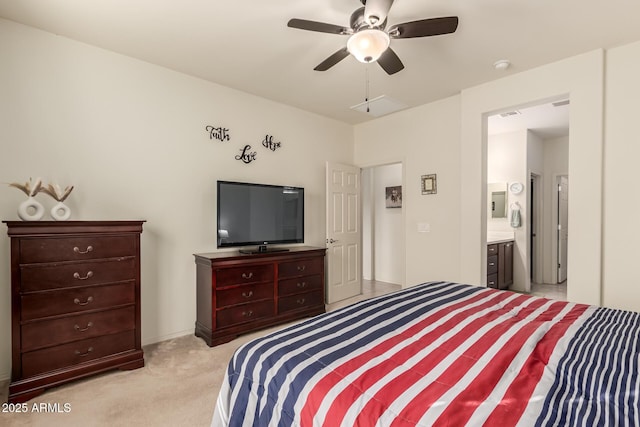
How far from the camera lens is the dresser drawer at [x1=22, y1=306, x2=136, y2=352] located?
7.04 ft

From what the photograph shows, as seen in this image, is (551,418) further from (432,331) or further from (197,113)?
(197,113)

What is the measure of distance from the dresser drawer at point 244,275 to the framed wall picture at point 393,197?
2935 mm

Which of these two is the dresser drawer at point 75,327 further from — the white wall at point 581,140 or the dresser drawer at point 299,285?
the white wall at point 581,140

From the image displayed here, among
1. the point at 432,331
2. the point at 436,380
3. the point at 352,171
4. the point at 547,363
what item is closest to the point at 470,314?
the point at 432,331

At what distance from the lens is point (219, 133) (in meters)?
3.54

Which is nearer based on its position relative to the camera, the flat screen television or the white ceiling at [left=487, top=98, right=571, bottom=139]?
the flat screen television

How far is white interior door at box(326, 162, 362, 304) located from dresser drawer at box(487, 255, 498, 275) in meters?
1.81

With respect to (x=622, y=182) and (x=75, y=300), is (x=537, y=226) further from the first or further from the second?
(x=75, y=300)

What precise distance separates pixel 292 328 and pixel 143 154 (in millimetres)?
2440

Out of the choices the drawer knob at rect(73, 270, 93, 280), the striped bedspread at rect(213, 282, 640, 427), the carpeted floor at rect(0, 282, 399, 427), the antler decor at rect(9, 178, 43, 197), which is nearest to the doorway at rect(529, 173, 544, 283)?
the striped bedspread at rect(213, 282, 640, 427)

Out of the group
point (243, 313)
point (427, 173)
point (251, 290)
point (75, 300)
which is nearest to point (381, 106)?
point (427, 173)

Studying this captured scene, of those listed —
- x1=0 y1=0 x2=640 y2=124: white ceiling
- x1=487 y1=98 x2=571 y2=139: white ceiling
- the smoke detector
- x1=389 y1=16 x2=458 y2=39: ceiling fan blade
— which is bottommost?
x1=389 y1=16 x2=458 y2=39: ceiling fan blade

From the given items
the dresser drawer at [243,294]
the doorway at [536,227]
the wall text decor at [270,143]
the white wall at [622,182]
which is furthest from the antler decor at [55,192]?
the doorway at [536,227]

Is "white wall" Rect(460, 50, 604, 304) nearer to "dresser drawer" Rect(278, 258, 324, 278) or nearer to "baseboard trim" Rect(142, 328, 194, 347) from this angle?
"dresser drawer" Rect(278, 258, 324, 278)
